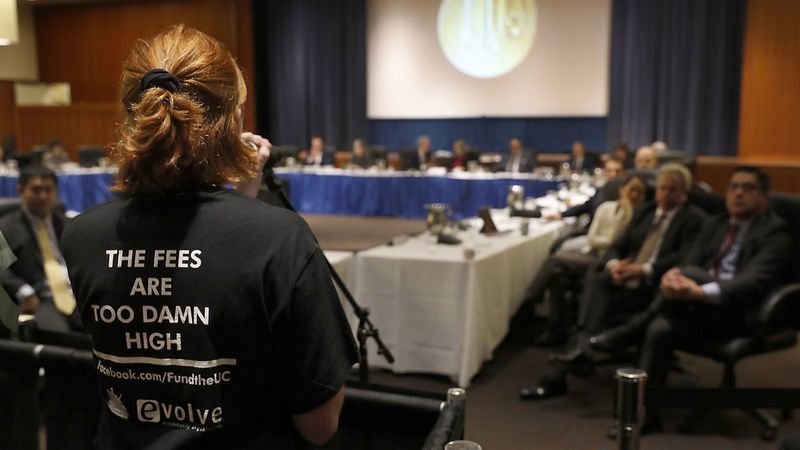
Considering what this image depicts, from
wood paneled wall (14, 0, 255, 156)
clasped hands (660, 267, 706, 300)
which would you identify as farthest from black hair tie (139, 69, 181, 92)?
wood paneled wall (14, 0, 255, 156)

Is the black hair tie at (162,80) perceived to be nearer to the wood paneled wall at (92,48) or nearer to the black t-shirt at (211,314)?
the black t-shirt at (211,314)

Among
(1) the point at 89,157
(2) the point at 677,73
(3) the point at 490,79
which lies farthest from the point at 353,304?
(3) the point at 490,79

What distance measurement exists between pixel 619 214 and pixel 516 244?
60cm

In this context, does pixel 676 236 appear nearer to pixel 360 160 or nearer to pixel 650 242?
pixel 650 242

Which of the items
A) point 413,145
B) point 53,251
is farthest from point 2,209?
point 413,145

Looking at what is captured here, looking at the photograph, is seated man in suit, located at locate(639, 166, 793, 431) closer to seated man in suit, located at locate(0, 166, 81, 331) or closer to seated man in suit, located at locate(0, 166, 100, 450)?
seated man in suit, located at locate(0, 166, 100, 450)

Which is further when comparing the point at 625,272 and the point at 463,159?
the point at 463,159

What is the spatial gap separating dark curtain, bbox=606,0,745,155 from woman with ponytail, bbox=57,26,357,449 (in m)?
10.7

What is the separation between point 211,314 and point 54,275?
273 centimetres

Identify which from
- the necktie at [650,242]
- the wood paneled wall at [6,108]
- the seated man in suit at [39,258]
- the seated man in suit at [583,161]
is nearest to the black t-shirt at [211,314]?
the seated man in suit at [39,258]

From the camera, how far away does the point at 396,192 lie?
9.28m

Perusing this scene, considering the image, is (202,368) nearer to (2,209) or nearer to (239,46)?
(2,209)

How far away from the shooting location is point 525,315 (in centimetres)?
466

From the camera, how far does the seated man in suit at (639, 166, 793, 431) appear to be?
9.53 feet
